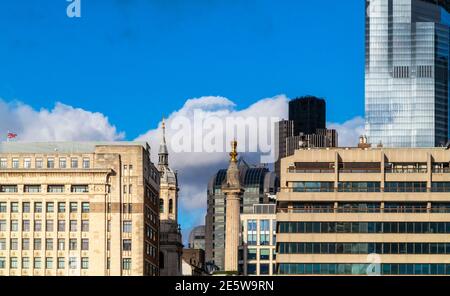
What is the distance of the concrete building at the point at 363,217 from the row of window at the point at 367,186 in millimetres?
128

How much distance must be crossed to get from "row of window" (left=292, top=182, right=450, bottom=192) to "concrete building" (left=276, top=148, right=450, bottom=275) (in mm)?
128

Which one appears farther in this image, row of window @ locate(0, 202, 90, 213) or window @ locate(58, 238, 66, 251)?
row of window @ locate(0, 202, 90, 213)

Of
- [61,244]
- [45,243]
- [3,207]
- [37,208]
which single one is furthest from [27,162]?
[61,244]

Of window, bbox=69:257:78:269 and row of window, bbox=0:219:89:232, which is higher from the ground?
row of window, bbox=0:219:89:232

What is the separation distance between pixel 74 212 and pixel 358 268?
52.8m

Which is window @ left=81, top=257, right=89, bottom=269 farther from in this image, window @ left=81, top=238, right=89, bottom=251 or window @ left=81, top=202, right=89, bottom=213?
window @ left=81, top=202, right=89, bottom=213

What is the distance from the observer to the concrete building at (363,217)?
493 ft

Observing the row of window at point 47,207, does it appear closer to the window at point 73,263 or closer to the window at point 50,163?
the window at point 50,163

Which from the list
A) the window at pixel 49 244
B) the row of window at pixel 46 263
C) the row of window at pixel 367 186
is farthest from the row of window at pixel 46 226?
the row of window at pixel 367 186

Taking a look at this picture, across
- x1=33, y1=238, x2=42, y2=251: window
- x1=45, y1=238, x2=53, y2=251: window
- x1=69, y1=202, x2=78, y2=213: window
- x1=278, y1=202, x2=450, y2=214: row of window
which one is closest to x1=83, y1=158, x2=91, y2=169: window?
x1=69, y1=202, x2=78, y2=213: window

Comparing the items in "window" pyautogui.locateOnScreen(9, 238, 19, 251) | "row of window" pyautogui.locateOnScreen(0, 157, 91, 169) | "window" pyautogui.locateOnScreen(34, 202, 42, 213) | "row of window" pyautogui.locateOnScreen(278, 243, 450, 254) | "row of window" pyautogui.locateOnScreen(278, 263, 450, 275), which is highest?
"row of window" pyautogui.locateOnScreen(0, 157, 91, 169)

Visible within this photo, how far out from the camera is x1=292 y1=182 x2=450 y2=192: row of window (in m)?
159

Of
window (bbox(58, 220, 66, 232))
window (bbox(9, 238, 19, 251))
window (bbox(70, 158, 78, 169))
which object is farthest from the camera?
window (bbox(70, 158, 78, 169))
